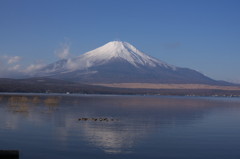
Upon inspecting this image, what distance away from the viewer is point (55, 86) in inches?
6432

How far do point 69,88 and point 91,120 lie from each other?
434ft

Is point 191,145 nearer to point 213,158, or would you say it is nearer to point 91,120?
point 213,158

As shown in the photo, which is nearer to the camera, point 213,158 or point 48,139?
point 213,158

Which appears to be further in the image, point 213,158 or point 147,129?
point 147,129

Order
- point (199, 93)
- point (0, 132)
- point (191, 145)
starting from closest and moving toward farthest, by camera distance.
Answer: point (191, 145) → point (0, 132) → point (199, 93)

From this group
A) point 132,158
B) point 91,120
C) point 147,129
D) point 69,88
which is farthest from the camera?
point 69,88

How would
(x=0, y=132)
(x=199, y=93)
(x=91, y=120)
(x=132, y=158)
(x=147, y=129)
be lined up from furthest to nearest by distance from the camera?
(x=199, y=93) < (x=91, y=120) < (x=147, y=129) < (x=0, y=132) < (x=132, y=158)

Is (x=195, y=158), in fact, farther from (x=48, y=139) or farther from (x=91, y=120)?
(x=91, y=120)

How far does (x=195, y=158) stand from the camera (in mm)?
16641

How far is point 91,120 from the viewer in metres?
31.4

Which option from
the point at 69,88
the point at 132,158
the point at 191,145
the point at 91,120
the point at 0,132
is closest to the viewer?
the point at 132,158

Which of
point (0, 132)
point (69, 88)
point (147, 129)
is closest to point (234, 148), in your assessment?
point (147, 129)

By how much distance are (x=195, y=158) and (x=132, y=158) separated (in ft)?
8.78

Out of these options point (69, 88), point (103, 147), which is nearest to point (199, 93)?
point (69, 88)
